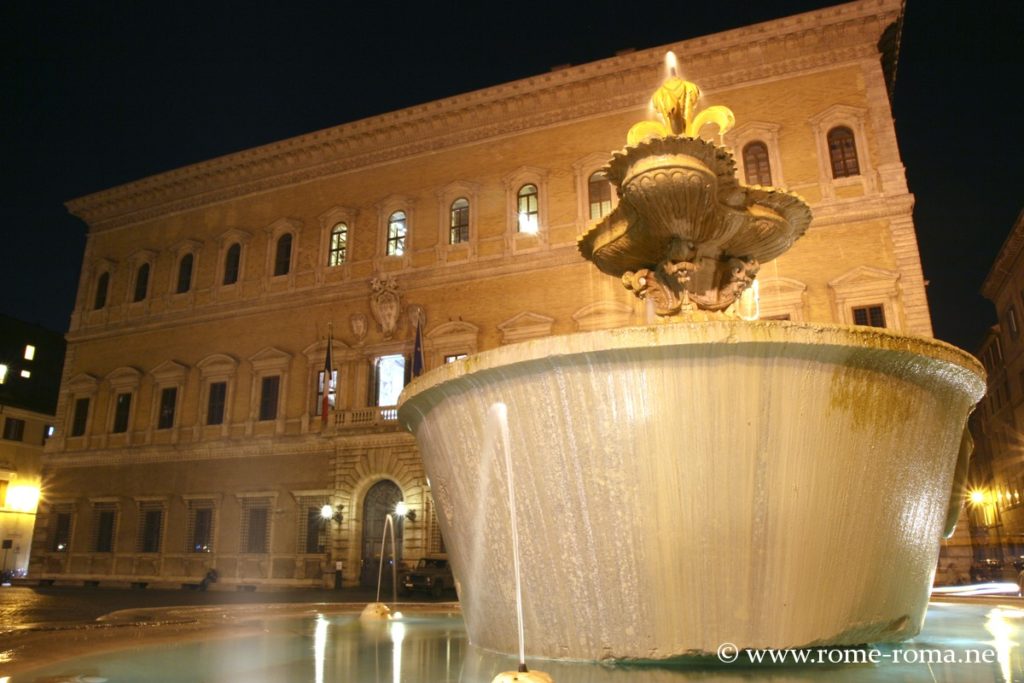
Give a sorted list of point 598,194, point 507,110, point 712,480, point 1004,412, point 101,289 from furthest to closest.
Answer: point 1004,412 → point 101,289 → point 507,110 → point 598,194 → point 712,480

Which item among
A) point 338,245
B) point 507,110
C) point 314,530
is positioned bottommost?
point 314,530

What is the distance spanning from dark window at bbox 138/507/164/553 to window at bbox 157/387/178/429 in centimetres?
282

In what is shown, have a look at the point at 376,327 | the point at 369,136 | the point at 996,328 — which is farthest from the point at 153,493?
the point at 996,328

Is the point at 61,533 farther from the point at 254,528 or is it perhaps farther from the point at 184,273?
the point at 184,273

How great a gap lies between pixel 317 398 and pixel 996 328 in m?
36.6

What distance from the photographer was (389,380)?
21656mm

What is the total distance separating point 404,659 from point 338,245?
20.8 meters

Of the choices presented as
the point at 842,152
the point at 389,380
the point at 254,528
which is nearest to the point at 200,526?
the point at 254,528

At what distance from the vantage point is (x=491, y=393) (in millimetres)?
3998

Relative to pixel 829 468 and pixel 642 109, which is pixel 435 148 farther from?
pixel 829 468

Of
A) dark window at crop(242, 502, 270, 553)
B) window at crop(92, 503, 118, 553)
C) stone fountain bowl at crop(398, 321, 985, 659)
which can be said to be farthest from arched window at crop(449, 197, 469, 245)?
stone fountain bowl at crop(398, 321, 985, 659)

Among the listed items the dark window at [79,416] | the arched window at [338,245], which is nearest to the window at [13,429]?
the dark window at [79,416]

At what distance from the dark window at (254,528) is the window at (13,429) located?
69.5 feet

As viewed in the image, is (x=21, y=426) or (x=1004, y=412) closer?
(x=21, y=426)
